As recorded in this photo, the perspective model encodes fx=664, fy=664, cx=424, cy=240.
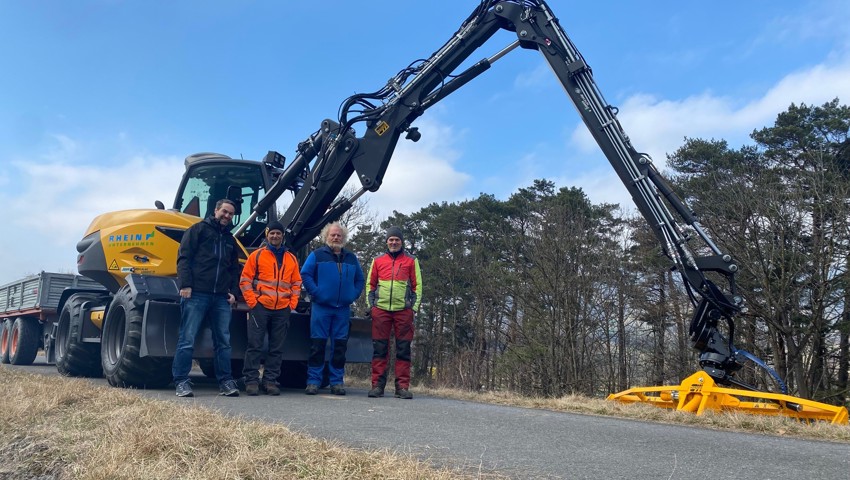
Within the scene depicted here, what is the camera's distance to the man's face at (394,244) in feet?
24.6

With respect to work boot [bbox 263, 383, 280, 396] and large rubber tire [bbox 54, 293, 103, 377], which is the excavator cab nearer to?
large rubber tire [bbox 54, 293, 103, 377]

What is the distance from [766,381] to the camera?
17.5 meters

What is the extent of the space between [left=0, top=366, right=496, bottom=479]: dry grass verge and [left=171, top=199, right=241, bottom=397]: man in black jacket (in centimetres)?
189

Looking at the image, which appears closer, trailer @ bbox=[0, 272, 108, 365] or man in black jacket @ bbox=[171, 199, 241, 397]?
man in black jacket @ bbox=[171, 199, 241, 397]

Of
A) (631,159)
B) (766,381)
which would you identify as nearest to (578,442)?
(631,159)

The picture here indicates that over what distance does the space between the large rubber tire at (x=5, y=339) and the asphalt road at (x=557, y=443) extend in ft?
40.9

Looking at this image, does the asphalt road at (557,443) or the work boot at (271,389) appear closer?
the asphalt road at (557,443)

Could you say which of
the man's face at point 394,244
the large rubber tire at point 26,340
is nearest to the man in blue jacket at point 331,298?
the man's face at point 394,244

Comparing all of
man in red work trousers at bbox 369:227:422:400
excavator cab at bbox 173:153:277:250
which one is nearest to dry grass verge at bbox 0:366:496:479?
man in red work trousers at bbox 369:227:422:400

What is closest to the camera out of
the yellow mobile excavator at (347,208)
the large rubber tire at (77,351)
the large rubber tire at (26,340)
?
the yellow mobile excavator at (347,208)

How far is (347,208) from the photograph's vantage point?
875 centimetres

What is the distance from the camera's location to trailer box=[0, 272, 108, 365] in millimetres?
13188

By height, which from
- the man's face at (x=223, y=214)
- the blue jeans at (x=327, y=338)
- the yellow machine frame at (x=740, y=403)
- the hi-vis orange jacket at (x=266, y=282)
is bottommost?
the yellow machine frame at (x=740, y=403)

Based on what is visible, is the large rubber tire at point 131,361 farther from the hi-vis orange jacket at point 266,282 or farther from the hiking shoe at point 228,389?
the hi-vis orange jacket at point 266,282
